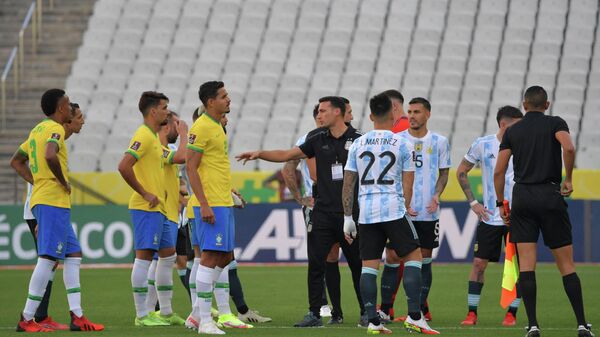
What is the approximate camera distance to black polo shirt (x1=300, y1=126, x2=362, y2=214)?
10.9 meters

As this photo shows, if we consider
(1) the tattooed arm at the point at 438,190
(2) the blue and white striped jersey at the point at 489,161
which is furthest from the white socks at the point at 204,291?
(2) the blue and white striped jersey at the point at 489,161

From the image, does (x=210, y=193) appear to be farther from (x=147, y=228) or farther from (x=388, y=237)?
(x=388, y=237)

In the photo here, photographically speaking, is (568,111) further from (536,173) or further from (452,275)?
(536,173)

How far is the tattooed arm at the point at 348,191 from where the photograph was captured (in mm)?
10031

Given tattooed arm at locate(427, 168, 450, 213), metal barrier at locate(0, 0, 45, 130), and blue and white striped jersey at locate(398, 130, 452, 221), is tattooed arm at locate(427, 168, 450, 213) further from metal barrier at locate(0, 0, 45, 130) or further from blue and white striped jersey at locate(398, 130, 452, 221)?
metal barrier at locate(0, 0, 45, 130)

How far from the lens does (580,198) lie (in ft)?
70.1

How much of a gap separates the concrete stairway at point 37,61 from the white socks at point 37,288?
14622 mm

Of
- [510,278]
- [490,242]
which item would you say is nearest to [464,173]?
[490,242]

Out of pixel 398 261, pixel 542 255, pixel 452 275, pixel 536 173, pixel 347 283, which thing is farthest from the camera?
pixel 542 255

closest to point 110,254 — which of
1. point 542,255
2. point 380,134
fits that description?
point 542,255

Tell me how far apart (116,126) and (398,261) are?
16838 millimetres

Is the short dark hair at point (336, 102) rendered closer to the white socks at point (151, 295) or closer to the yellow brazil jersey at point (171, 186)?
the yellow brazil jersey at point (171, 186)

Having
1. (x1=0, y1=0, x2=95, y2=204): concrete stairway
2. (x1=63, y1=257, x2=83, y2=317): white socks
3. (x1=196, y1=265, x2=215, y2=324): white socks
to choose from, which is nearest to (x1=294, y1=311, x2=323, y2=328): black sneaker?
(x1=196, y1=265, x2=215, y2=324): white socks

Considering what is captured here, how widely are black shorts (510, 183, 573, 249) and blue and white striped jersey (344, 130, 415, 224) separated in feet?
3.51
